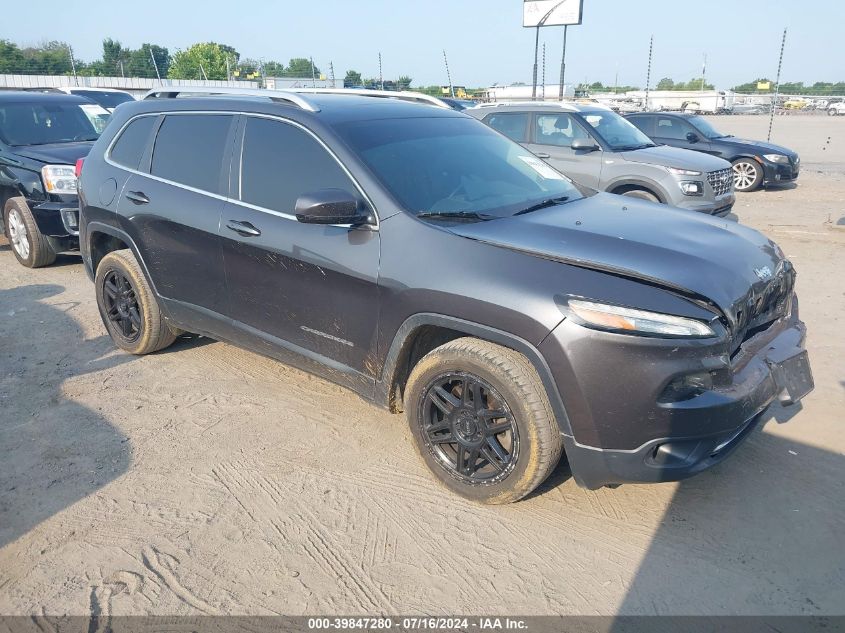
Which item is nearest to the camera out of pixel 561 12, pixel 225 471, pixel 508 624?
pixel 508 624

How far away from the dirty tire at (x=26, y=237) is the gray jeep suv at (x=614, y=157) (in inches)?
224

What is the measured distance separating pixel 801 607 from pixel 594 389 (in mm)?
1136

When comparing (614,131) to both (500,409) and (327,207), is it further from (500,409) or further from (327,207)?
(500,409)

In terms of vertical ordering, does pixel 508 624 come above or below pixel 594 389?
below

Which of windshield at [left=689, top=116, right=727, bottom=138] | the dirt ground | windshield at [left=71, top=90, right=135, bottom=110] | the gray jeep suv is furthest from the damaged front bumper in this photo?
windshield at [left=71, top=90, right=135, bottom=110]

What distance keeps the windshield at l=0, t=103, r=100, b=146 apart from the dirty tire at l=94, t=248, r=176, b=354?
3.97 metres

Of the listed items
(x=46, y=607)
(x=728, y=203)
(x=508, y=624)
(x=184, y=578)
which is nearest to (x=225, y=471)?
(x=184, y=578)

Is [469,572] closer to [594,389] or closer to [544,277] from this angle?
[594,389]

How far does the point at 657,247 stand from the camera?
304 cm

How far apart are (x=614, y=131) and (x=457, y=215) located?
262 inches

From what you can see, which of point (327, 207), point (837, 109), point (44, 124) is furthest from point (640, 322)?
point (837, 109)

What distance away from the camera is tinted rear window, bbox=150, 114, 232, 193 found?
13.5 feet

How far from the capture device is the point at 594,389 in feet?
8.72

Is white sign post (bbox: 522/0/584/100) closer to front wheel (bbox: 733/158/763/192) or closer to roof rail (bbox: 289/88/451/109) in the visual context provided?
front wheel (bbox: 733/158/763/192)
